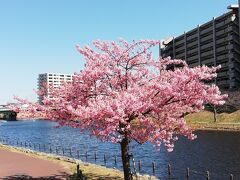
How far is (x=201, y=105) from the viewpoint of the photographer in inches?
941

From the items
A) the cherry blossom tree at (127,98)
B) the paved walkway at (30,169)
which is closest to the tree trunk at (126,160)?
the cherry blossom tree at (127,98)

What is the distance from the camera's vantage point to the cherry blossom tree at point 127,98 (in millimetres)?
22453

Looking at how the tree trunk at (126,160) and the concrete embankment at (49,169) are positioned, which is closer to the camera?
the tree trunk at (126,160)

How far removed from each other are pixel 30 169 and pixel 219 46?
397 ft

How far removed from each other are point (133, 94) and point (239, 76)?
121m

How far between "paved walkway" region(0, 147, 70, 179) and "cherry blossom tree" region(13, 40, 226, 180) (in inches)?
309

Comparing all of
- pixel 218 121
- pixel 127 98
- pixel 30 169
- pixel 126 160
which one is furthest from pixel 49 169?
pixel 218 121

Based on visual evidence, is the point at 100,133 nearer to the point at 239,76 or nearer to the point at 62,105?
the point at 62,105

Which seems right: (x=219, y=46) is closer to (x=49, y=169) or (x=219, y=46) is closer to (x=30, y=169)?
(x=49, y=169)

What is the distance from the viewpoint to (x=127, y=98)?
2197cm

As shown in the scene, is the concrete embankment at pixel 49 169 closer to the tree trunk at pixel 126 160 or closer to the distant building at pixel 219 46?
the tree trunk at pixel 126 160

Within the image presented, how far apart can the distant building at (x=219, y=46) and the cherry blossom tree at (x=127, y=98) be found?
116 meters

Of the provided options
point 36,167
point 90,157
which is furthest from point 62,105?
point 90,157

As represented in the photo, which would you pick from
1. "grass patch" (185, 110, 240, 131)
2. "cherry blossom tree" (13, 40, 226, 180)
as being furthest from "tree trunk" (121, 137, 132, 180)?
"grass patch" (185, 110, 240, 131)
